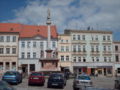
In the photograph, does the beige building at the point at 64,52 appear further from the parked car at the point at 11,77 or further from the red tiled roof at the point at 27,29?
the parked car at the point at 11,77

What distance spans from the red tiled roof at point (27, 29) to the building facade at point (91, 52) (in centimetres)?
692

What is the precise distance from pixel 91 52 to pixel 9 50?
23159mm

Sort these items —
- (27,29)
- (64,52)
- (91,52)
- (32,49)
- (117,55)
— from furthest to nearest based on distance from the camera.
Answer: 1. (117,55)
2. (91,52)
3. (27,29)
4. (64,52)
5. (32,49)

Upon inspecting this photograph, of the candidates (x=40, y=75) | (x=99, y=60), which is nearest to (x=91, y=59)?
(x=99, y=60)

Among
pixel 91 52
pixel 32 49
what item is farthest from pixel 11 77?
pixel 91 52

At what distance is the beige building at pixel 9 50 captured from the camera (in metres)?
58.9

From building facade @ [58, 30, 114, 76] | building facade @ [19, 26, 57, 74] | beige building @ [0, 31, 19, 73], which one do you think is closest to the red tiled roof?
building facade @ [19, 26, 57, 74]

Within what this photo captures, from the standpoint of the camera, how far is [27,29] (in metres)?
64.0

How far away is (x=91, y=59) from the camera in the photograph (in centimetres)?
6425

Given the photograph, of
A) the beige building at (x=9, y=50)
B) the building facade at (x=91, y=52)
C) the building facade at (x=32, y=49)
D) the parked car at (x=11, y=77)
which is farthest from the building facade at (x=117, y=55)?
the parked car at (x=11, y=77)

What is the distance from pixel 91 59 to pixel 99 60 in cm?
244

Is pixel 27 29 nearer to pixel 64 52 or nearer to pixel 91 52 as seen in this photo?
pixel 64 52

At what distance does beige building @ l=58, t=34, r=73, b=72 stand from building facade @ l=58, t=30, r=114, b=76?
0.98m

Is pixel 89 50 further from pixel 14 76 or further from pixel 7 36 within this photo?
pixel 14 76
